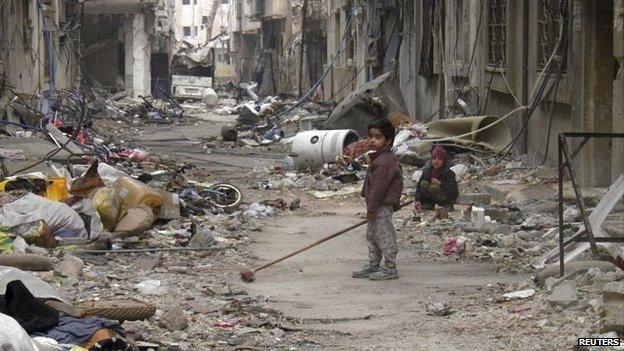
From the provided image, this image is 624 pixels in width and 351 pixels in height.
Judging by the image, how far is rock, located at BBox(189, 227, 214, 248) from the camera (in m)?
10.3

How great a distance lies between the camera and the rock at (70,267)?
826 centimetres

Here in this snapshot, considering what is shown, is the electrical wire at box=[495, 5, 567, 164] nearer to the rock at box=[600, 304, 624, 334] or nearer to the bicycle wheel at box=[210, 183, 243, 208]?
the bicycle wheel at box=[210, 183, 243, 208]

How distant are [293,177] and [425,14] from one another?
229 inches

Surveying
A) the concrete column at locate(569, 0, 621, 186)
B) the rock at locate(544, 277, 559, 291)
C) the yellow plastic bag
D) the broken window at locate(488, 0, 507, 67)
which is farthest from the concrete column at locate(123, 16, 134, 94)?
the rock at locate(544, 277, 559, 291)

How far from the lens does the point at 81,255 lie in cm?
933

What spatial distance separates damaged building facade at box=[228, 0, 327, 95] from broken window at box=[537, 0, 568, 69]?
24.5m

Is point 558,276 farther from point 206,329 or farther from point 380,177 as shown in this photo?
point 206,329

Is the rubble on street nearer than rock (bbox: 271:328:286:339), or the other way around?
the rubble on street

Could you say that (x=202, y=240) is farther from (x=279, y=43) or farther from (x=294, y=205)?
(x=279, y=43)

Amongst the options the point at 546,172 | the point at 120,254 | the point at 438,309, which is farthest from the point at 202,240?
the point at 546,172

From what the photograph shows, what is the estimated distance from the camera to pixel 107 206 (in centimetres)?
1047

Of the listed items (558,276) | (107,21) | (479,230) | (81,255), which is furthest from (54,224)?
(107,21)

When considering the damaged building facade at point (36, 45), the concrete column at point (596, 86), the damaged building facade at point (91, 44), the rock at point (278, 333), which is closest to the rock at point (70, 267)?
the rock at point (278, 333)

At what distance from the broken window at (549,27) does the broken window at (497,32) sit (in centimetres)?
183
